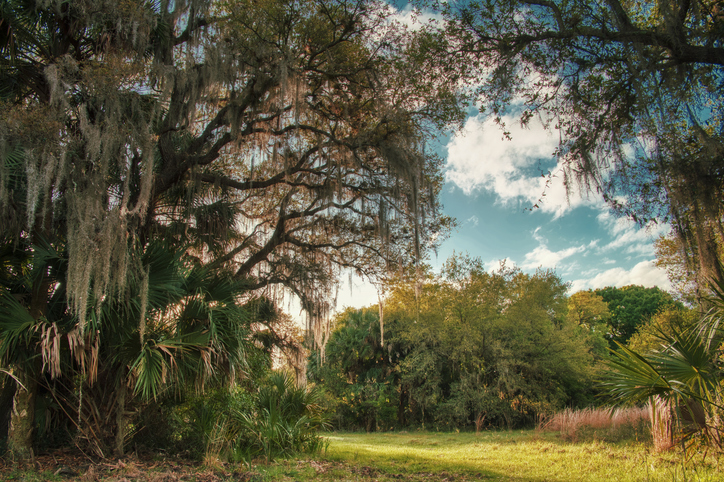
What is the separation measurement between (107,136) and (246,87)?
292 centimetres

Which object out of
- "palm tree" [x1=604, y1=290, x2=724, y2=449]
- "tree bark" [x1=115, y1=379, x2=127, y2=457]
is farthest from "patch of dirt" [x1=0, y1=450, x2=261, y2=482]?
"palm tree" [x1=604, y1=290, x2=724, y2=449]

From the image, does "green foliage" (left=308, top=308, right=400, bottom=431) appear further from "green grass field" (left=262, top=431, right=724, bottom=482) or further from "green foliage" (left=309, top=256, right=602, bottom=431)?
"green grass field" (left=262, top=431, right=724, bottom=482)

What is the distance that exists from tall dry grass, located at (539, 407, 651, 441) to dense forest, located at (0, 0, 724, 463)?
9.36ft

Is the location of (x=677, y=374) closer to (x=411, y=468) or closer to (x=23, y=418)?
(x=411, y=468)

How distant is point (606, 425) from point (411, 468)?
6365mm

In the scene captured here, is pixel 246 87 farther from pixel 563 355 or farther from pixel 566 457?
pixel 563 355

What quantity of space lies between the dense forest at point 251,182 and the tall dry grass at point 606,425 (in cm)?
285

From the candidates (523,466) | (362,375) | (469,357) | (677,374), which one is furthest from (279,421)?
(362,375)

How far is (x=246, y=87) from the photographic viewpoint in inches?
304

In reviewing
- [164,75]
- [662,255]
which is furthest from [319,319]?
[662,255]

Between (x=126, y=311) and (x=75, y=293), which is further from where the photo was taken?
(x=126, y=311)

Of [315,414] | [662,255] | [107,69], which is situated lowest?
[315,414]

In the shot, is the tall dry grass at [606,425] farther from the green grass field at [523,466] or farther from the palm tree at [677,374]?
the palm tree at [677,374]

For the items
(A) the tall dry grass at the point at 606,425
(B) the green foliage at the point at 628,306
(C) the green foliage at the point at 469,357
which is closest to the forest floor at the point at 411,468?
(A) the tall dry grass at the point at 606,425
